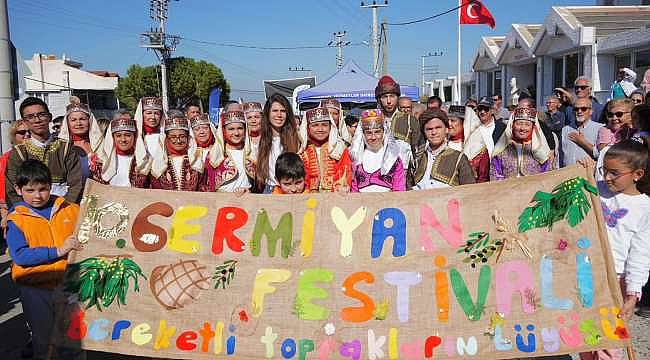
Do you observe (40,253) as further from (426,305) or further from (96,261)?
(426,305)

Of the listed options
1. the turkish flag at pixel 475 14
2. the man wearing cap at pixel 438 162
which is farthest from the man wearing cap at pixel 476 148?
the turkish flag at pixel 475 14

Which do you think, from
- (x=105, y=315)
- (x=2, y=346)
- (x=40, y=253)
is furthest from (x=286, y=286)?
(x=2, y=346)

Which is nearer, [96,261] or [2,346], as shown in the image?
[96,261]

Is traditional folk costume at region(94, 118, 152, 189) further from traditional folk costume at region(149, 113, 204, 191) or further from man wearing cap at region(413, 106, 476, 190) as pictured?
man wearing cap at region(413, 106, 476, 190)

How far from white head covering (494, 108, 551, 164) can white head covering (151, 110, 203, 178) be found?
2.44 meters

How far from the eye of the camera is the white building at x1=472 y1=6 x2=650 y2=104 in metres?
13.5

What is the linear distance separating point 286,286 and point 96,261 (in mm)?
1150

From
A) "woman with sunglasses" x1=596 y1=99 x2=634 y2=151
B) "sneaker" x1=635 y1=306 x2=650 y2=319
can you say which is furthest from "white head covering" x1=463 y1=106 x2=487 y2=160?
"sneaker" x1=635 y1=306 x2=650 y2=319

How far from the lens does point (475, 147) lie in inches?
189

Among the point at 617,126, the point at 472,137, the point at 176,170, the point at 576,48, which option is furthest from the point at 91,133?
the point at 576,48

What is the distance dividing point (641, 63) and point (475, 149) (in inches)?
423

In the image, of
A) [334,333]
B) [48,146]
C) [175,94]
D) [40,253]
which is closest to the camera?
[334,333]

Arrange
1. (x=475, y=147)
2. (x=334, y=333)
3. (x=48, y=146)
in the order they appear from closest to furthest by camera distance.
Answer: (x=334, y=333) < (x=48, y=146) < (x=475, y=147)

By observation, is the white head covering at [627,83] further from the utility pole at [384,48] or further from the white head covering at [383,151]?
the utility pole at [384,48]
